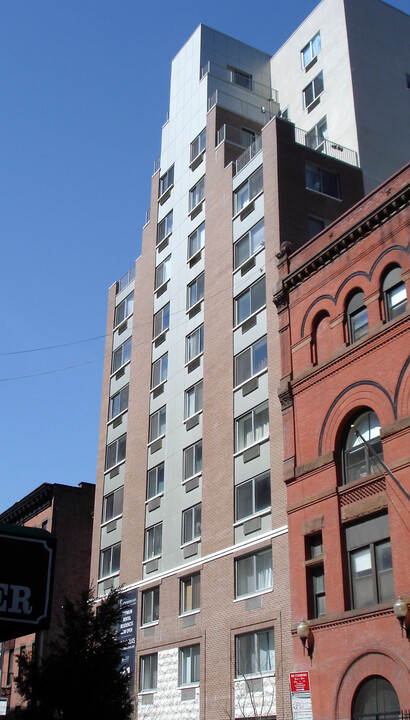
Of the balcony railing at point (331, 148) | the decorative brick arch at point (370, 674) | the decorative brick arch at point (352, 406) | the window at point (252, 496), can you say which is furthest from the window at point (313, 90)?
the decorative brick arch at point (370, 674)

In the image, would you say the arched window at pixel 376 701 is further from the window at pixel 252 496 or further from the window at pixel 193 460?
the window at pixel 193 460

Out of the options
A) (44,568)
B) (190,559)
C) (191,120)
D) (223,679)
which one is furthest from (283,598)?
(191,120)

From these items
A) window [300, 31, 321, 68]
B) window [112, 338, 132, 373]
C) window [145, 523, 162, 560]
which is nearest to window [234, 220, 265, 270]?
window [112, 338, 132, 373]

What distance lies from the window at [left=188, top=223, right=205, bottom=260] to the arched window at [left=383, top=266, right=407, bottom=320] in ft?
59.3

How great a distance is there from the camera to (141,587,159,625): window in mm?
38125

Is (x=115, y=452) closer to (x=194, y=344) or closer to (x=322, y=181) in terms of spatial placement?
(x=194, y=344)

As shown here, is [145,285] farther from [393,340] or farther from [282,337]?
[393,340]

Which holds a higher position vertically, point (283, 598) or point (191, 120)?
point (191, 120)

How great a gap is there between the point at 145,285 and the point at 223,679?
→ 25.1m

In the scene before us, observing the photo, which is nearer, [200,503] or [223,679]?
[223,679]

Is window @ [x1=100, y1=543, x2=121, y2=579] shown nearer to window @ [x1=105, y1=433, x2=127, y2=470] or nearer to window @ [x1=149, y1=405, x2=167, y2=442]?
window @ [x1=105, y1=433, x2=127, y2=470]

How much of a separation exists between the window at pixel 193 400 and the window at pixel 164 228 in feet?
38.5

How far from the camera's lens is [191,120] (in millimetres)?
48469

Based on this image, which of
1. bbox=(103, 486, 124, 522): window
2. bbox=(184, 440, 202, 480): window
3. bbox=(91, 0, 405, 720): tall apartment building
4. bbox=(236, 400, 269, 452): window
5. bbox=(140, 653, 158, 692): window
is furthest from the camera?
bbox=(103, 486, 124, 522): window
